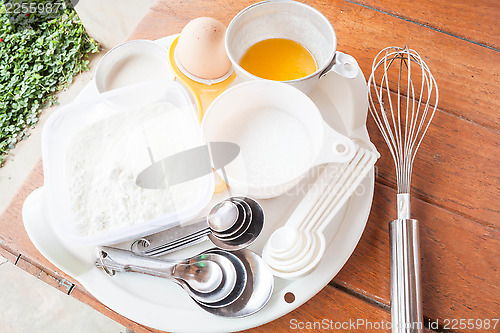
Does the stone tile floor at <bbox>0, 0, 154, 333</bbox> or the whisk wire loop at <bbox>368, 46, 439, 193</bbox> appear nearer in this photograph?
the whisk wire loop at <bbox>368, 46, 439, 193</bbox>

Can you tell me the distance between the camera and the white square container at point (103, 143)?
1.55 ft

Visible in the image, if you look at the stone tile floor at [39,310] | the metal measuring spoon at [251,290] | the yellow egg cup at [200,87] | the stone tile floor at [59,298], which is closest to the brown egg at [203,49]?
the yellow egg cup at [200,87]

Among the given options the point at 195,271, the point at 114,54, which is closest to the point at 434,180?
the point at 195,271

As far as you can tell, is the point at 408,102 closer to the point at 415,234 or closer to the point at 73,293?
the point at 415,234

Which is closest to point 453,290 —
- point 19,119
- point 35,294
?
point 35,294

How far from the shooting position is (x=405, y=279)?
458mm

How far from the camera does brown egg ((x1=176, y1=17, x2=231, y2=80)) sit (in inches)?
20.8

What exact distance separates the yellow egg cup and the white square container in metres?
0.03

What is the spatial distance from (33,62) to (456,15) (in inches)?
43.7

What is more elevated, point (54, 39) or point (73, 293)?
point (54, 39)

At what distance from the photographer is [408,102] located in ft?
Result: 1.85

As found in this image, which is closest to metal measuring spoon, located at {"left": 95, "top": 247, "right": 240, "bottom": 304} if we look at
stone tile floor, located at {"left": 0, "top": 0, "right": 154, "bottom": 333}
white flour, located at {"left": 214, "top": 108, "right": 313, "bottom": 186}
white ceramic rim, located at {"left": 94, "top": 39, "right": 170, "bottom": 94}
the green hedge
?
white flour, located at {"left": 214, "top": 108, "right": 313, "bottom": 186}

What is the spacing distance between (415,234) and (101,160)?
0.38 meters

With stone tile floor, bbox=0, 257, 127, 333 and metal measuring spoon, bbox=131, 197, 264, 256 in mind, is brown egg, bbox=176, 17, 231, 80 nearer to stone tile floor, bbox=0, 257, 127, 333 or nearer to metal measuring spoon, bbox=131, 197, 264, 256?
metal measuring spoon, bbox=131, 197, 264, 256
